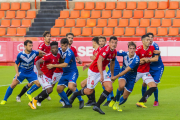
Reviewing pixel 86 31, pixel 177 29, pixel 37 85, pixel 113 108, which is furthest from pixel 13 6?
pixel 113 108

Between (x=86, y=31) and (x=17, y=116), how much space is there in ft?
49.9

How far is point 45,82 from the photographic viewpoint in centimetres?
737

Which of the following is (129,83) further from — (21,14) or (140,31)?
(21,14)

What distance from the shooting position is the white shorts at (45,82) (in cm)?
730

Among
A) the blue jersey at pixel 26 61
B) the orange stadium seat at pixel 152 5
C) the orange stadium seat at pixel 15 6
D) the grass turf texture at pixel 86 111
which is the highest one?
the orange stadium seat at pixel 15 6

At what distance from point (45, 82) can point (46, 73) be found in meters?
0.29

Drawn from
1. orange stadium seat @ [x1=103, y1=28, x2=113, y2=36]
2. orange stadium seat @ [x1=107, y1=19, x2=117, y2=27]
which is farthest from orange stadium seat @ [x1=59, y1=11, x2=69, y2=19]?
orange stadium seat @ [x1=103, y1=28, x2=113, y2=36]

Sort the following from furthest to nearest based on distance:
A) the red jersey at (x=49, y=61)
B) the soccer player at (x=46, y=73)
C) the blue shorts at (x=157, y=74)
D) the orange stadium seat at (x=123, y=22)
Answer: the orange stadium seat at (x=123, y=22)
the blue shorts at (x=157, y=74)
the red jersey at (x=49, y=61)
the soccer player at (x=46, y=73)

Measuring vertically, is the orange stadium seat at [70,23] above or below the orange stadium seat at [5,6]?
below

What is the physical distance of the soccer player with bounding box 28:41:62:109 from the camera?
23.7 ft

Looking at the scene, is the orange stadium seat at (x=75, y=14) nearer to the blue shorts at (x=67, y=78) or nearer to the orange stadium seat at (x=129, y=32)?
the orange stadium seat at (x=129, y=32)

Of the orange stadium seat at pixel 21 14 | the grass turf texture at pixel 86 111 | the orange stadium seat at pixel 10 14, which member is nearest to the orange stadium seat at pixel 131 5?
the orange stadium seat at pixel 21 14

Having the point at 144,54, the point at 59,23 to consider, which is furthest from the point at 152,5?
the point at 144,54

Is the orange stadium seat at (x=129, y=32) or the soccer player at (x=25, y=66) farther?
the orange stadium seat at (x=129, y=32)
